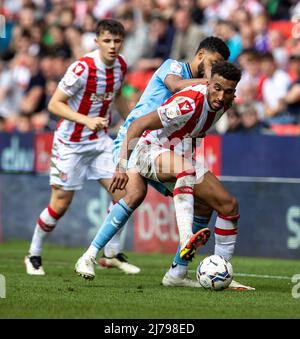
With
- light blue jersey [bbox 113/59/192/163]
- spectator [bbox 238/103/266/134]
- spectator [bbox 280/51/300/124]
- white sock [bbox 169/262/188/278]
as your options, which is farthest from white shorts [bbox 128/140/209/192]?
spectator [bbox 280/51/300/124]

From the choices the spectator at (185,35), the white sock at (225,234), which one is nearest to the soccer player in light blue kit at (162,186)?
the white sock at (225,234)

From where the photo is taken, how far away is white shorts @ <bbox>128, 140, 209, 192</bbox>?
8961 millimetres

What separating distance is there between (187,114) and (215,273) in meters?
1.39

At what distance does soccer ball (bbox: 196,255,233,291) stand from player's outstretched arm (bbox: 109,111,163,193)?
1.00 metres

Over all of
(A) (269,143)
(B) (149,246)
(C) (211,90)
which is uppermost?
(C) (211,90)

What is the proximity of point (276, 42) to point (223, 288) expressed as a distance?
7968 millimetres

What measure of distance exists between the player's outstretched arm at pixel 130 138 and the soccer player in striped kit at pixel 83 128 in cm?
178

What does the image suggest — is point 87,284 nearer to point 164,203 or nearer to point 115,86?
point 115,86

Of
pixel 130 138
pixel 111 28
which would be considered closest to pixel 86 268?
pixel 130 138

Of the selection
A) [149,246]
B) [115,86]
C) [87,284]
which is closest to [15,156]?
[149,246]

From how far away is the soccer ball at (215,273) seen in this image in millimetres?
Answer: 8711

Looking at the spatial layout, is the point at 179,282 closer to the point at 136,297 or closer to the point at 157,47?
the point at 136,297

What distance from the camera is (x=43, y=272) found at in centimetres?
1077

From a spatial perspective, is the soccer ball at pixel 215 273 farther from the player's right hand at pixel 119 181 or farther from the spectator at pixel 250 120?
the spectator at pixel 250 120
